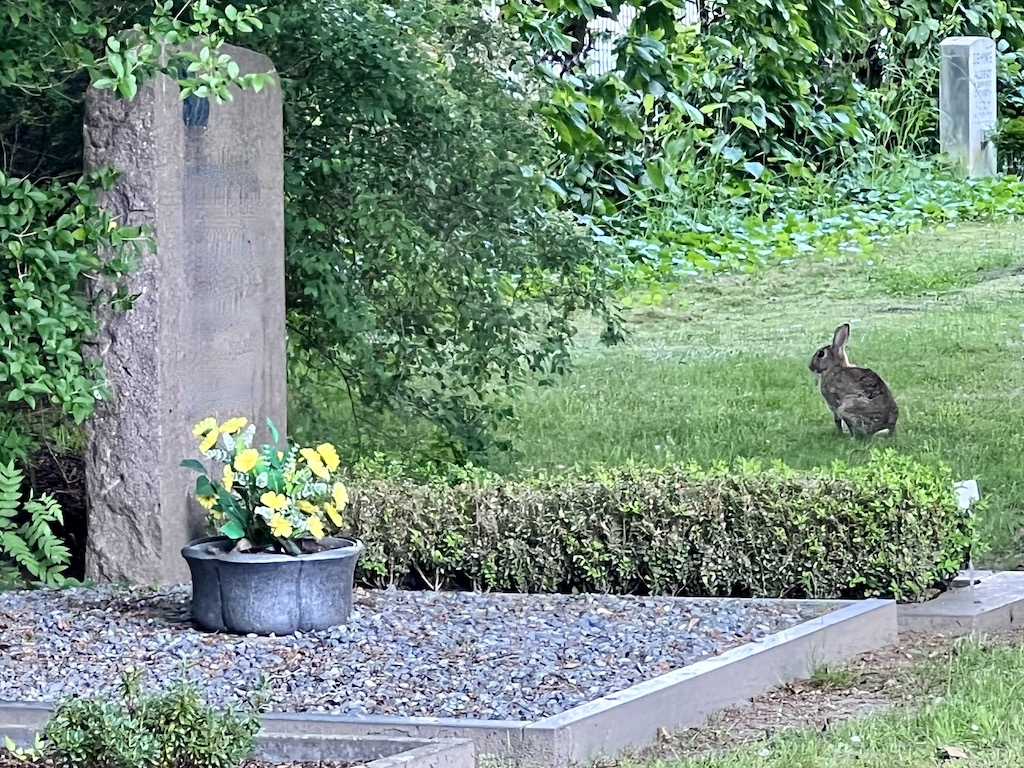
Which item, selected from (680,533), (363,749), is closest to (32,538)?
(680,533)

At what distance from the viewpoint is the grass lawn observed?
10.2 meters

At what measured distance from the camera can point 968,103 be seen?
1941cm

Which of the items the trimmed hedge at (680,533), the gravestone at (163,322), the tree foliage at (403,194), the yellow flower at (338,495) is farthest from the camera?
the tree foliage at (403,194)

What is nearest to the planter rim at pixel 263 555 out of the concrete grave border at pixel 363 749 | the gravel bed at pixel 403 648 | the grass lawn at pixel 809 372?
the gravel bed at pixel 403 648

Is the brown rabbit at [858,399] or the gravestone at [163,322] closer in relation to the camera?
the gravestone at [163,322]

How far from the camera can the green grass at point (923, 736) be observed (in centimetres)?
505

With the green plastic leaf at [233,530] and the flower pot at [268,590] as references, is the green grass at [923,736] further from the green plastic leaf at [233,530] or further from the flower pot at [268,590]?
the green plastic leaf at [233,530]

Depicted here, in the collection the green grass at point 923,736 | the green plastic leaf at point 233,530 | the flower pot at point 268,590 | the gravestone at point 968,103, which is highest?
the gravestone at point 968,103

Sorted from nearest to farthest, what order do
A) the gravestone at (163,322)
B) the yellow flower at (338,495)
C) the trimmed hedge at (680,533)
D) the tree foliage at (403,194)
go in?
the yellow flower at (338,495)
the trimmed hedge at (680,533)
the gravestone at (163,322)
the tree foliage at (403,194)

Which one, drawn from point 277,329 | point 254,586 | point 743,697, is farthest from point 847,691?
point 277,329

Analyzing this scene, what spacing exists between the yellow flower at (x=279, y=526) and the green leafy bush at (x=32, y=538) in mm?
1255

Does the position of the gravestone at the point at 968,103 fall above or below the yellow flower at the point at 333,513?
above

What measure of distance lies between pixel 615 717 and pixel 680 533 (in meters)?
1.99

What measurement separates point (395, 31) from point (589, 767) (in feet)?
14.4
